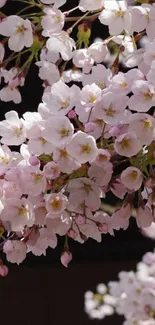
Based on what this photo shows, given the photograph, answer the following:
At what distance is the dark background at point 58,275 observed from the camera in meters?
2.88

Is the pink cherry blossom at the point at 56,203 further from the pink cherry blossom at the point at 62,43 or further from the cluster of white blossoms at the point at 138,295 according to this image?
the cluster of white blossoms at the point at 138,295

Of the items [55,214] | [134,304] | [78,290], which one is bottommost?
[78,290]

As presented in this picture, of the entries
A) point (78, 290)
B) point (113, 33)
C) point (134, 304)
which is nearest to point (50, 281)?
point (78, 290)

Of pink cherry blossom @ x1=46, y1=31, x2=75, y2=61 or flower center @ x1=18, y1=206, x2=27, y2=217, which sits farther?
pink cherry blossom @ x1=46, y1=31, x2=75, y2=61

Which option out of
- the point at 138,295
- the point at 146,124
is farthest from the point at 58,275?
the point at 146,124

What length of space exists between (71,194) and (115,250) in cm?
239

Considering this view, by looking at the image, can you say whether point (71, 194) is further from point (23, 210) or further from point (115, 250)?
point (115, 250)

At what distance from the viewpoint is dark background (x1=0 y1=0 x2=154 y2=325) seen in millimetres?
2877

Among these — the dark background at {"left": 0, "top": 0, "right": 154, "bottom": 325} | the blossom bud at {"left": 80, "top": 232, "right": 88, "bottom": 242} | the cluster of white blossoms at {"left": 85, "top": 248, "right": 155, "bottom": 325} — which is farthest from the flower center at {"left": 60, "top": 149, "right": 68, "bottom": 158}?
the dark background at {"left": 0, "top": 0, "right": 154, "bottom": 325}

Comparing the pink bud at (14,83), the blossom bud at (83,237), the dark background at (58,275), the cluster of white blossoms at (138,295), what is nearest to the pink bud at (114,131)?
the blossom bud at (83,237)

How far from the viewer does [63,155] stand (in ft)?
1.93

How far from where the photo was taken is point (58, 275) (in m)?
2.94

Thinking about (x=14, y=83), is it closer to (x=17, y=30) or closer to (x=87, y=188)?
(x=17, y=30)

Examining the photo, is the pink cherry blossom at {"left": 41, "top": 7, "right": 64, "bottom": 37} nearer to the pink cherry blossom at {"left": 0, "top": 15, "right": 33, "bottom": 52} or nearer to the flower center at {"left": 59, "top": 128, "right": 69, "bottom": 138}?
the pink cherry blossom at {"left": 0, "top": 15, "right": 33, "bottom": 52}
